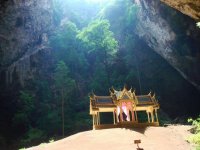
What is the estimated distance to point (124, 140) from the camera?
17.0 meters

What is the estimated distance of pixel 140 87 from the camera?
35.5 metres

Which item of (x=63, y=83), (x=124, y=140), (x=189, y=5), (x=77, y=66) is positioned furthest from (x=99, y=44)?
(x=189, y=5)

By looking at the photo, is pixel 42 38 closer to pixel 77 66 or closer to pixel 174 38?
pixel 77 66

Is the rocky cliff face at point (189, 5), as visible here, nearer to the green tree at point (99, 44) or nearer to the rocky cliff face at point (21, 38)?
the rocky cliff face at point (21, 38)

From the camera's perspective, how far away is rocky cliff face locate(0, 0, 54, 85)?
3256 cm

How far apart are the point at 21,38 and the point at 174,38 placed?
702 inches

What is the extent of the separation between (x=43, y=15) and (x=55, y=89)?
10.4m

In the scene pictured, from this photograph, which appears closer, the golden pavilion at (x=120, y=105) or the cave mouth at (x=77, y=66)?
the golden pavilion at (x=120, y=105)

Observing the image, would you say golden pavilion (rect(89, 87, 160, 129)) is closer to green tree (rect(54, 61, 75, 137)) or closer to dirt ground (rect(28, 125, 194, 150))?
dirt ground (rect(28, 125, 194, 150))

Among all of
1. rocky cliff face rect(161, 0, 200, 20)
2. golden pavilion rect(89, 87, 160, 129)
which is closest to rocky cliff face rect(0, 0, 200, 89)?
golden pavilion rect(89, 87, 160, 129)

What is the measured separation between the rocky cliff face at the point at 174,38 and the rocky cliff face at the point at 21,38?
13.7m

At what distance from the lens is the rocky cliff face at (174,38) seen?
103 ft

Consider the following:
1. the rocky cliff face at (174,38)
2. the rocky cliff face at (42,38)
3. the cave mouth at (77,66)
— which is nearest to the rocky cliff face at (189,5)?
the cave mouth at (77,66)

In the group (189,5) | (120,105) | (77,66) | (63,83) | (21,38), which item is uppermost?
(21,38)
